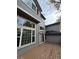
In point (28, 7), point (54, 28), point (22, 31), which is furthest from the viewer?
point (28, 7)

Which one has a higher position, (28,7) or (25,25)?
(28,7)

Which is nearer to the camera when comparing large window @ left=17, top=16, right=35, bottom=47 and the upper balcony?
large window @ left=17, top=16, right=35, bottom=47

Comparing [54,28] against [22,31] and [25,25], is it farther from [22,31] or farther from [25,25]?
[25,25]

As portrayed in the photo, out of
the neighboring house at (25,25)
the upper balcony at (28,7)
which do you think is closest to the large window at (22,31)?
the neighboring house at (25,25)

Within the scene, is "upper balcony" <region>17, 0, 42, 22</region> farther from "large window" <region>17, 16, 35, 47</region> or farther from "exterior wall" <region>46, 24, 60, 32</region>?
"exterior wall" <region>46, 24, 60, 32</region>

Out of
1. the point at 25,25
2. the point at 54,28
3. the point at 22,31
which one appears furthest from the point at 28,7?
the point at 54,28

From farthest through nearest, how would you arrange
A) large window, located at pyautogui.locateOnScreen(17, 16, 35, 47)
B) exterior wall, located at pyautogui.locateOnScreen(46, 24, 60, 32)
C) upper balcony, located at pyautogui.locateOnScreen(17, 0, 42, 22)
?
upper balcony, located at pyautogui.locateOnScreen(17, 0, 42, 22) → large window, located at pyautogui.locateOnScreen(17, 16, 35, 47) → exterior wall, located at pyautogui.locateOnScreen(46, 24, 60, 32)

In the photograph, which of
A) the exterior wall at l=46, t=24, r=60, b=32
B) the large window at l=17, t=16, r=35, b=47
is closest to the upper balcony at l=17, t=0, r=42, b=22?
the large window at l=17, t=16, r=35, b=47
